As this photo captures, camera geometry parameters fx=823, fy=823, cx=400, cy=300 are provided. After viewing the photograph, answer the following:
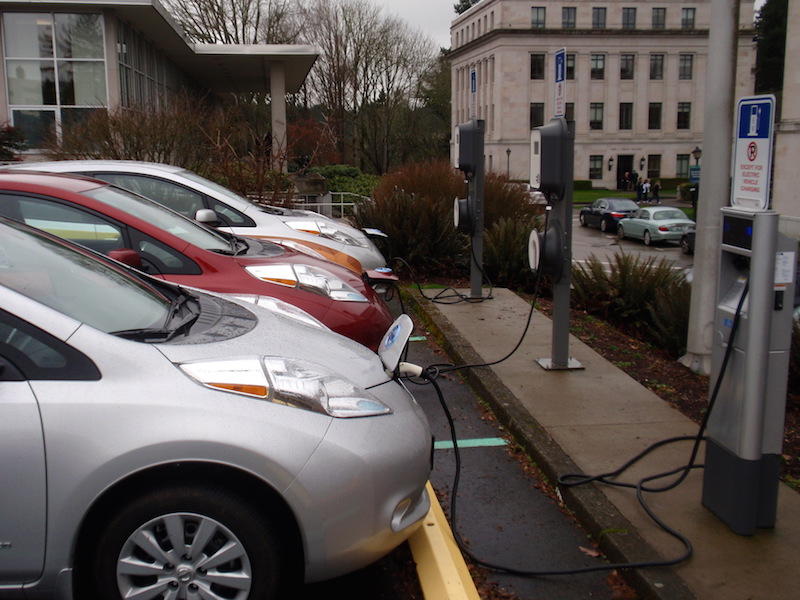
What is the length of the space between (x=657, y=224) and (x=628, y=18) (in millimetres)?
52514

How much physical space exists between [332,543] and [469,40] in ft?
283

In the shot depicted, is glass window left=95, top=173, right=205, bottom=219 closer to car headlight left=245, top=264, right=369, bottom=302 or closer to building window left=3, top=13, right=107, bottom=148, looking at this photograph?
car headlight left=245, top=264, right=369, bottom=302

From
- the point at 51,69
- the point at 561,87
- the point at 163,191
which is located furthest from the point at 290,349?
the point at 51,69

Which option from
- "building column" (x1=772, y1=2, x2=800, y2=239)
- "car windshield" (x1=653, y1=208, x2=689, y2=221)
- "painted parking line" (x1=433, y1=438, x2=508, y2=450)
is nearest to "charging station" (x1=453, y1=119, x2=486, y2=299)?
"painted parking line" (x1=433, y1=438, x2=508, y2=450)

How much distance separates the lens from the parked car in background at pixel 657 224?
29.7m

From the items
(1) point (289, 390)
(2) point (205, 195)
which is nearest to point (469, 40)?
(2) point (205, 195)

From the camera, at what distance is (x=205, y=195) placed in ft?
28.3

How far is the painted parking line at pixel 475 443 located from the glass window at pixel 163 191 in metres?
4.09

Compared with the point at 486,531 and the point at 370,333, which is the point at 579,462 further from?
the point at 370,333

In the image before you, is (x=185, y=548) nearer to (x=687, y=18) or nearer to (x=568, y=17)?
Result: (x=568, y=17)

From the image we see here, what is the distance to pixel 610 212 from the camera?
36.7 m

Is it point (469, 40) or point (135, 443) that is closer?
point (135, 443)

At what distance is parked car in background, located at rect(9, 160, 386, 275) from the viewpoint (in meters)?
8.02

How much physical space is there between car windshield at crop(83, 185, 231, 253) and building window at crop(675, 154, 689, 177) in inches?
3001
